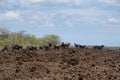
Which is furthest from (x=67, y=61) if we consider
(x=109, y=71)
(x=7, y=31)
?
(x=7, y=31)

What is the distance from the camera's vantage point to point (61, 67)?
352 inches

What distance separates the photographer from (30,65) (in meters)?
9.16

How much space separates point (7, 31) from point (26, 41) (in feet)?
14.2

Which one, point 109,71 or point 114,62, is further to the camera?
point 114,62

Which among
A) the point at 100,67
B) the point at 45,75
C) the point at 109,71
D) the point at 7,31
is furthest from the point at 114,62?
the point at 7,31

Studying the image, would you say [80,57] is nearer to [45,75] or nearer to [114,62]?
[114,62]

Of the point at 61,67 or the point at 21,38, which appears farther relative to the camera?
the point at 21,38

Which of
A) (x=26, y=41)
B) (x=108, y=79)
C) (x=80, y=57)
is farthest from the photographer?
(x=26, y=41)

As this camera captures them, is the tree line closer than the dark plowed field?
No

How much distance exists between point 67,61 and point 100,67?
1294 mm

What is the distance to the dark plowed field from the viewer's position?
25.4ft

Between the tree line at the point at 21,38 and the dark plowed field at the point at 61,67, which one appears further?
the tree line at the point at 21,38

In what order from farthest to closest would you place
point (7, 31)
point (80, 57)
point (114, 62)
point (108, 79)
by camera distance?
1. point (7, 31)
2. point (80, 57)
3. point (114, 62)
4. point (108, 79)

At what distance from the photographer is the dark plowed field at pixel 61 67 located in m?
7.74
